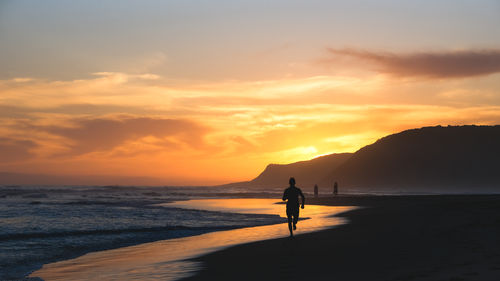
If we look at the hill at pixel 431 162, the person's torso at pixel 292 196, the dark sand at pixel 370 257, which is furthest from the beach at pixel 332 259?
the hill at pixel 431 162

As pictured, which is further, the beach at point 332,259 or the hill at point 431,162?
the hill at point 431,162

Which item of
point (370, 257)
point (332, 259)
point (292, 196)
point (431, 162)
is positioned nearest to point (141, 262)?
point (332, 259)

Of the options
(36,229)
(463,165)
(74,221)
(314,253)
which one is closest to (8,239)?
(36,229)

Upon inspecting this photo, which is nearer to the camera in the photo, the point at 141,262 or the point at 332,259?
the point at 332,259

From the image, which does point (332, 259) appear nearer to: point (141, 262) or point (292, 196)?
point (141, 262)

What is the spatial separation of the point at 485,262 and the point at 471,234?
589cm

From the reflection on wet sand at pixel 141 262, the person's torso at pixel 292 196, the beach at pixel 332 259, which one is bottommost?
the reflection on wet sand at pixel 141 262

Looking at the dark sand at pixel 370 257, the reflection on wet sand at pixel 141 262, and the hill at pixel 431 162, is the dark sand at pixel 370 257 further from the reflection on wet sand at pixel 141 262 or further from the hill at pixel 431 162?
the hill at pixel 431 162

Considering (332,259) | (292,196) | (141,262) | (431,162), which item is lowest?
(141,262)

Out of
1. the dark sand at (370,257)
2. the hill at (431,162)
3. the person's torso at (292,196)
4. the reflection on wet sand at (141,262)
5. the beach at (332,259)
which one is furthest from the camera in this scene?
the hill at (431,162)

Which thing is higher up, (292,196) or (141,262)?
(292,196)

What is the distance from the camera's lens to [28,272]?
494 inches

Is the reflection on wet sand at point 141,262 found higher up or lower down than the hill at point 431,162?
lower down

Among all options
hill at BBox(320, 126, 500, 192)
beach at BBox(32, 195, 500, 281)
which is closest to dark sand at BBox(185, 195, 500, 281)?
beach at BBox(32, 195, 500, 281)
